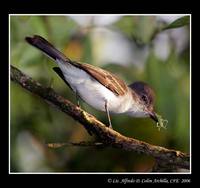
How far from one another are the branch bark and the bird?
0.06 metres

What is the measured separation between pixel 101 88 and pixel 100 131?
14cm

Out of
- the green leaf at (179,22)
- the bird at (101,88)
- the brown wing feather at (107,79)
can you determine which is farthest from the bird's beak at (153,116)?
the green leaf at (179,22)

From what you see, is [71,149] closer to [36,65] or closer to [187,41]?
[36,65]

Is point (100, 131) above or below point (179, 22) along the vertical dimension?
below

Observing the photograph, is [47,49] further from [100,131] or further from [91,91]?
[100,131]

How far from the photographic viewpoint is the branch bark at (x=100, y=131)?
178cm

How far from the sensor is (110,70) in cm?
190

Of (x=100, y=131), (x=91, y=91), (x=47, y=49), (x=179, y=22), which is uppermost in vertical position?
(x=179, y=22)

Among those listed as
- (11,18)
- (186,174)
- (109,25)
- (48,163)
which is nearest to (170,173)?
(186,174)

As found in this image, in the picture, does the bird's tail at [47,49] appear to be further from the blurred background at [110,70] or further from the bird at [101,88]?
the blurred background at [110,70]

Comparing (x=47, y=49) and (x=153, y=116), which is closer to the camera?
(x=47, y=49)

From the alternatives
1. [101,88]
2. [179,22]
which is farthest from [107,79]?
[179,22]

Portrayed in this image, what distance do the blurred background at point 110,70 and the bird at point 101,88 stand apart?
0.09ft

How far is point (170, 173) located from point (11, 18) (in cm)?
75
